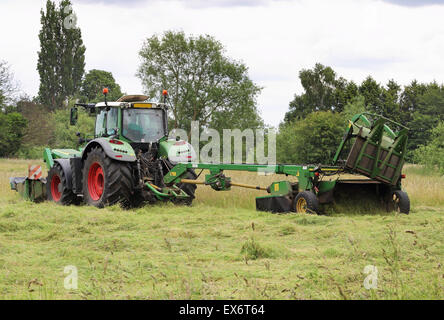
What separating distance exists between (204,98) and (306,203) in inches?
1105

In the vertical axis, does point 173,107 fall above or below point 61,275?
above

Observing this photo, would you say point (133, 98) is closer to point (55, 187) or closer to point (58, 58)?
point (55, 187)

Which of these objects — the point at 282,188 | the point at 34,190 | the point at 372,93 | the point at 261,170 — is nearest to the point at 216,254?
the point at 282,188

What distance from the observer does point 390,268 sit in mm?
4641

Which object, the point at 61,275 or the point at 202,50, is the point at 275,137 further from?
the point at 61,275

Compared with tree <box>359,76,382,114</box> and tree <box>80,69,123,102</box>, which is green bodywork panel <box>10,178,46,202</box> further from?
tree <box>80,69,123,102</box>

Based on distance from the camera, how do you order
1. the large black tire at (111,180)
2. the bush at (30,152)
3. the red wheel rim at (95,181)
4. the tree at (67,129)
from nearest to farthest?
the large black tire at (111,180) → the red wheel rim at (95,181) → the tree at (67,129) → the bush at (30,152)

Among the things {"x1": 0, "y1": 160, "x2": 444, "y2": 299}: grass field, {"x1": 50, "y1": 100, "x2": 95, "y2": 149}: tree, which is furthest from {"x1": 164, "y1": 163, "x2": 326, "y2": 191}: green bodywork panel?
{"x1": 50, "y1": 100, "x2": 95, "y2": 149}: tree

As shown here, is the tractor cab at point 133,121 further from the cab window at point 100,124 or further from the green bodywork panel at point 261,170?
the green bodywork panel at point 261,170

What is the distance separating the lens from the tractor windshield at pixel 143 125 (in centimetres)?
1071

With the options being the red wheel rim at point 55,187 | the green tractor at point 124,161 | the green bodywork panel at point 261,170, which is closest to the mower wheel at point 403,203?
the green bodywork panel at point 261,170

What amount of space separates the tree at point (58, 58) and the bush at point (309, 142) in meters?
23.5
